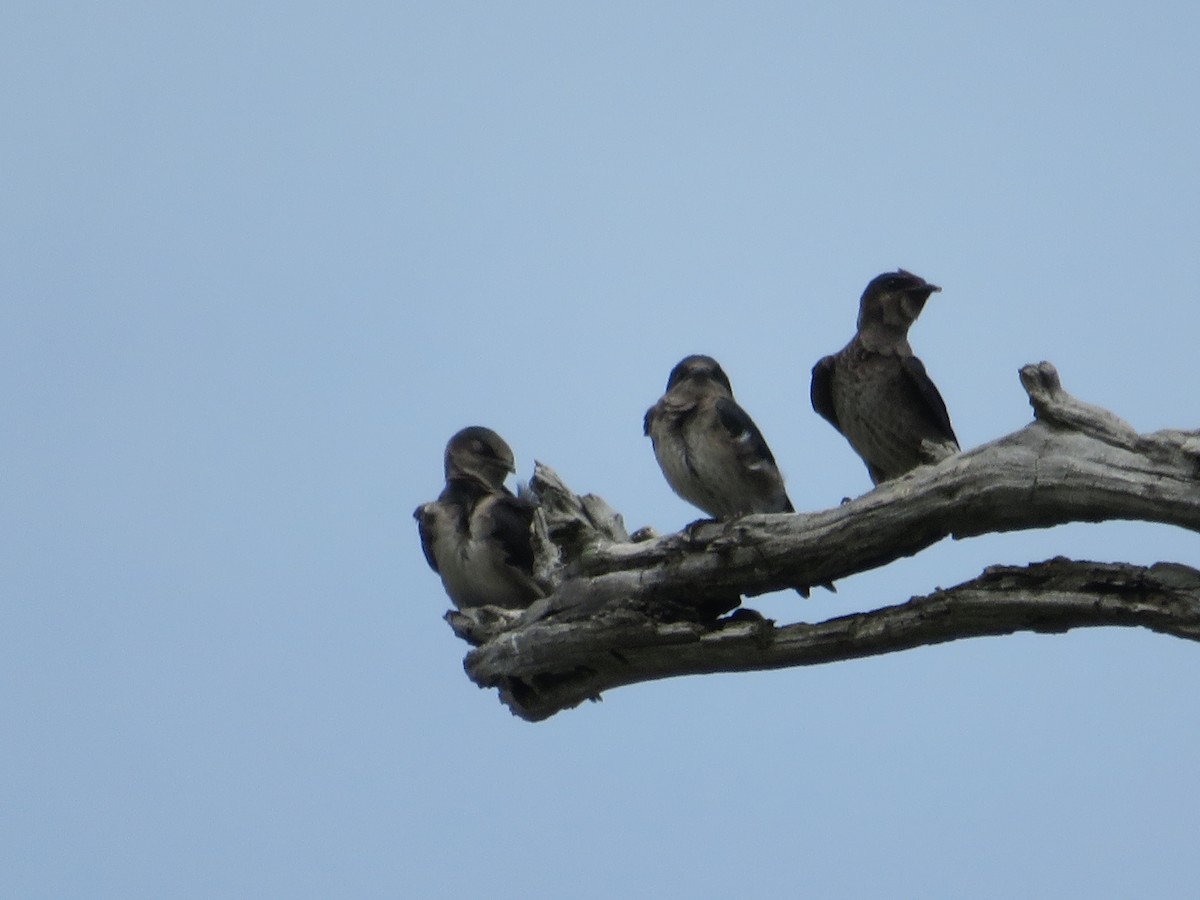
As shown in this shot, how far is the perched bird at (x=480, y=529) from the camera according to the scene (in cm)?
1122

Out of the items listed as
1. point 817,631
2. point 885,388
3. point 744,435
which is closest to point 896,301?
point 885,388

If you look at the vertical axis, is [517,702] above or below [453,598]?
below

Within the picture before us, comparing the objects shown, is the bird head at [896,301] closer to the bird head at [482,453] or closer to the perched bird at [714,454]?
the perched bird at [714,454]

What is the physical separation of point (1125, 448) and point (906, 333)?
11.5 feet

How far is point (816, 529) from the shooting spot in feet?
28.3

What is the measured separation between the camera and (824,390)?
11.3 meters

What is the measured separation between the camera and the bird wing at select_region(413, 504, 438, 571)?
38.7 ft

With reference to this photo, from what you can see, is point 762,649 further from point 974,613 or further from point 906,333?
point 906,333

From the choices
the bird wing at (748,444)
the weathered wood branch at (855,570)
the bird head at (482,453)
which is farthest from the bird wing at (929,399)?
the bird head at (482,453)

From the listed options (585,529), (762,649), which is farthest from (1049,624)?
(585,529)

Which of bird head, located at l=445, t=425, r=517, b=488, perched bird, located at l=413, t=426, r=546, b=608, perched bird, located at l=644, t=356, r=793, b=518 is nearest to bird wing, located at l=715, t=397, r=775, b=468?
perched bird, located at l=644, t=356, r=793, b=518

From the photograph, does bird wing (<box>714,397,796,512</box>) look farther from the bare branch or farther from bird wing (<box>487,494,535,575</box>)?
the bare branch

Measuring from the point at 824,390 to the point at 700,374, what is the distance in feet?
2.46

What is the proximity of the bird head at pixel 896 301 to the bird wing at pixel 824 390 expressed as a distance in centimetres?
31
